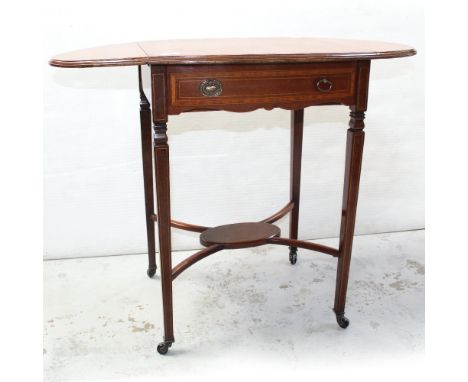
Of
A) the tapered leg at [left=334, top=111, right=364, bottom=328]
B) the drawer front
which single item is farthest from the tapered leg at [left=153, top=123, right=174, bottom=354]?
the tapered leg at [left=334, top=111, right=364, bottom=328]

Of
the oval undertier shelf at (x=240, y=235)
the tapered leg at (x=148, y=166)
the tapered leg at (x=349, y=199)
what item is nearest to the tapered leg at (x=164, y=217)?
the oval undertier shelf at (x=240, y=235)

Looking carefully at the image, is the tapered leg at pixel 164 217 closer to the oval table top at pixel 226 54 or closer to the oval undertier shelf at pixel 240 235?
the oval table top at pixel 226 54

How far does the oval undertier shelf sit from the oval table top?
829 millimetres

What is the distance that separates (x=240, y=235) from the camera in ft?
8.28

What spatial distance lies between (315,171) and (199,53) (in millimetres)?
1496

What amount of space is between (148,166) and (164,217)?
65cm

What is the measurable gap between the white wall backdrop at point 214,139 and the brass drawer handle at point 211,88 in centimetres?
103

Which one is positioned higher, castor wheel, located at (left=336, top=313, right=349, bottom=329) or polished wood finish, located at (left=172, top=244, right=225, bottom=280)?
polished wood finish, located at (left=172, top=244, right=225, bottom=280)

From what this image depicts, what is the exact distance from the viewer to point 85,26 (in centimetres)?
274

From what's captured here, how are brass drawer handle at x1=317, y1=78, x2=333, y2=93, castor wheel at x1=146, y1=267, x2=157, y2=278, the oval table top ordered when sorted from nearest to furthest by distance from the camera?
1. the oval table top
2. brass drawer handle at x1=317, y1=78, x2=333, y2=93
3. castor wheel at x1=146, y1=267, x2=157, y2=278

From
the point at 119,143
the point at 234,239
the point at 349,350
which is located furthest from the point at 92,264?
the point at 349,350

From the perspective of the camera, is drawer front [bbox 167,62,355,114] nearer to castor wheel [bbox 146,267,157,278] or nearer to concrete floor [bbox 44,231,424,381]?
concrete floor [bbox 44,231,424,381]

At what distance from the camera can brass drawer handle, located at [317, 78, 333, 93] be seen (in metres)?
2.00

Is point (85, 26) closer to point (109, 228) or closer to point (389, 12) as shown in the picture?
point (109, 228)
